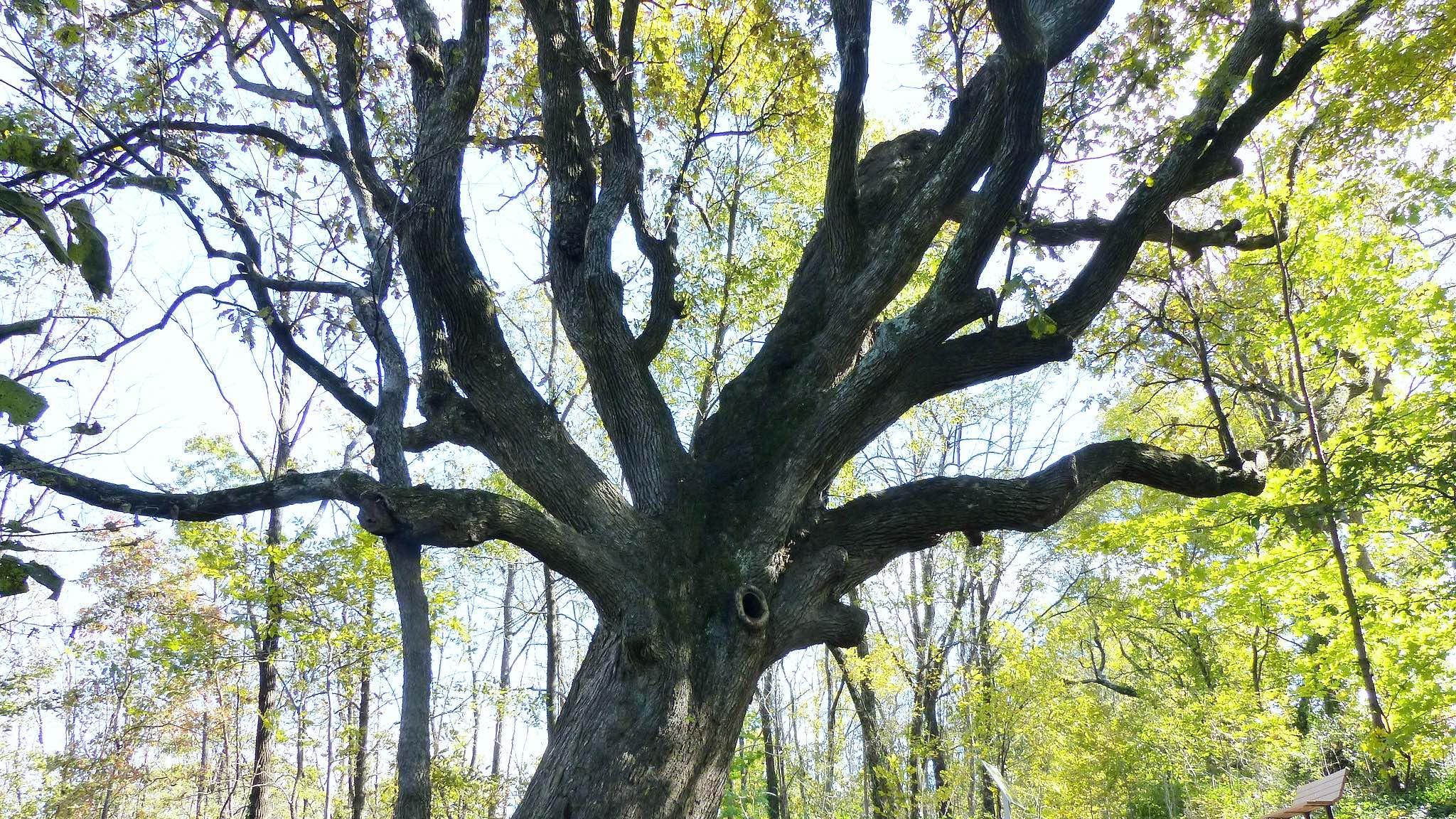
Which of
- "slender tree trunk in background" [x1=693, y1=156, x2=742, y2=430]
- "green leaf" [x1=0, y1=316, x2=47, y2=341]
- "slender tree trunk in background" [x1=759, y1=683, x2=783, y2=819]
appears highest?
"slender tree trunk in background" [x1=693, y1=156, x2=742, y2=430]

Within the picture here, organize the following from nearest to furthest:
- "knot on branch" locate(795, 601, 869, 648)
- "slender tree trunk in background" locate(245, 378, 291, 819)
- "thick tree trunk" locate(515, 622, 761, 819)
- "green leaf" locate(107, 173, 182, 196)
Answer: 1. "green leaf" locate(107, 173, 182, 196)
2. "thick tree trunk" locate(515, 622, 761, 819)
3. "knot on branch" locate(795, 601, 869, 648)
4. "slender tree trunk in background" locate(245, 378, 291, 819)

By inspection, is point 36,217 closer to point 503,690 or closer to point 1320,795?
point 1320,795

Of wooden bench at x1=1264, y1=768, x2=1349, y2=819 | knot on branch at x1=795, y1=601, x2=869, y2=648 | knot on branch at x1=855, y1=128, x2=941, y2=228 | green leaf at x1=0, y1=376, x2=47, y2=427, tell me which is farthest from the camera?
wooden bench at x1=1264, y1=768, x2=1349, y2=819

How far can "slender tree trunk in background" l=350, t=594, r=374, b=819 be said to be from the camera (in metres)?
8.86

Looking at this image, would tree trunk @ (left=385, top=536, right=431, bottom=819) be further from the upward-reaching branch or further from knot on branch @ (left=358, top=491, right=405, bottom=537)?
the upward-reaching branch

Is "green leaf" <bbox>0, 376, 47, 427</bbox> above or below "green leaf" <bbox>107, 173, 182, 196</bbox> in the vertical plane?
below

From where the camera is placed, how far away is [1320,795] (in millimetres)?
6086

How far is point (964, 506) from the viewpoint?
14.9 ft

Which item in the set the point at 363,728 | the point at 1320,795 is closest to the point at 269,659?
the point at 363,728

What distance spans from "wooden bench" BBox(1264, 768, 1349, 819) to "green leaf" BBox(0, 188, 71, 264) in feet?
25.4

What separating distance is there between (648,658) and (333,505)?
29.1 feet

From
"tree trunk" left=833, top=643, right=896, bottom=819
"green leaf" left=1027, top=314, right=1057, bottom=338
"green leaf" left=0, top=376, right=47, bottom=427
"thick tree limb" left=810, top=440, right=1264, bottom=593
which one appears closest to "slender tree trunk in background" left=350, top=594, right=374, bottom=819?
"tree trunk" left=833, top=643, right=896, bottom=819

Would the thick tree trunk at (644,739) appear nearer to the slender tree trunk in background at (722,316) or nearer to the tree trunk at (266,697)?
the slender tree trunk in background at (722,316)

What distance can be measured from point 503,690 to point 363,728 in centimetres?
192
